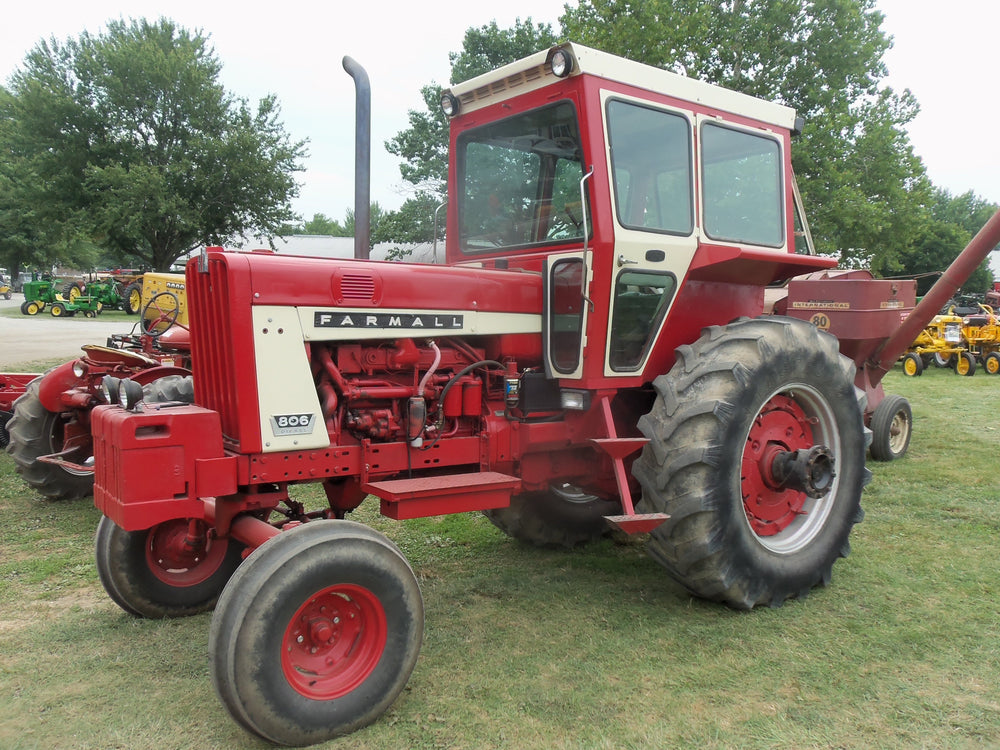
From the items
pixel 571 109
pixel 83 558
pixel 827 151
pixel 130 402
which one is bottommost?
pixel 83 558

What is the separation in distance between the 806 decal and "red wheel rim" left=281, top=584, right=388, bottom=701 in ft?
2.24

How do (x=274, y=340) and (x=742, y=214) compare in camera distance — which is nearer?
(x=274, y=340)

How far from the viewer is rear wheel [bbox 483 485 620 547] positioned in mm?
4836

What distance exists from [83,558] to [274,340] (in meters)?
2.62

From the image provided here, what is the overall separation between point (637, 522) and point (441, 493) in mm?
897

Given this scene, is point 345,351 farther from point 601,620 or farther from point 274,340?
point 601,620

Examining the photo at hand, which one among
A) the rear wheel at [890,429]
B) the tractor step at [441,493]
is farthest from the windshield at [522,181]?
the rear wheel at [890,429]

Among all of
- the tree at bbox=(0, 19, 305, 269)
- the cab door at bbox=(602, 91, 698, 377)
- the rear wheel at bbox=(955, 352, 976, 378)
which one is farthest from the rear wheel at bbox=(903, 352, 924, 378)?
the tree at bbox=(0, 19, 305, 269)

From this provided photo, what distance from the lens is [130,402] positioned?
3.27 meters

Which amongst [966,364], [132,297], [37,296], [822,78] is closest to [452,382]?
[966,364]

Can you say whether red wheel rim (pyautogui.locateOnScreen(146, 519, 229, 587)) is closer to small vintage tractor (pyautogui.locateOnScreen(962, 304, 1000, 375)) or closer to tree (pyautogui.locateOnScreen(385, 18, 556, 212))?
small vintage tractor (pyautogui.locateOnScreen(962, 304, 1000, 375))

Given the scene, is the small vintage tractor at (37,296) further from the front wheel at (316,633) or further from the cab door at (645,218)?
the front wheel at (316,633)

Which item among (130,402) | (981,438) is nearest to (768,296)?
(981,438)

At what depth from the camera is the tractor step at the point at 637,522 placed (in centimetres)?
350
